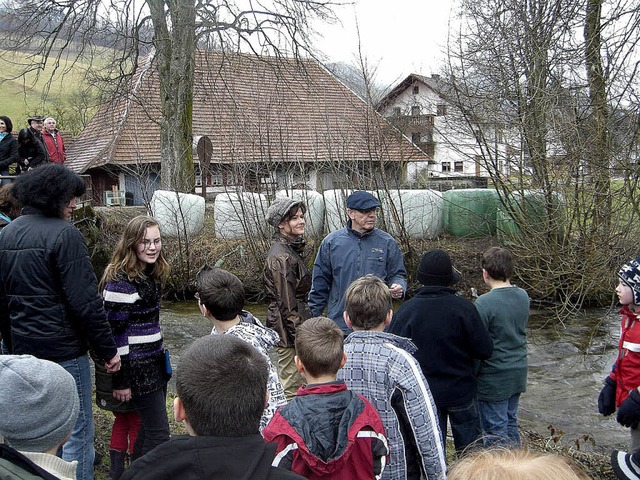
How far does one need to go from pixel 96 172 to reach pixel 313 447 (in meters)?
22.9

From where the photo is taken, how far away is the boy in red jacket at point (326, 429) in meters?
2.27

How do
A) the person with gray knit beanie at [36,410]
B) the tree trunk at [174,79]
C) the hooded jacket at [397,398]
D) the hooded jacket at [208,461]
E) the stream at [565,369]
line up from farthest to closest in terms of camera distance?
the tree trunk at [174,79] → the stream at [565,369] → the hooded jacket at [397,398] → the person with gray knit beanie at [36,410] → the hooded jacket at [208,461]

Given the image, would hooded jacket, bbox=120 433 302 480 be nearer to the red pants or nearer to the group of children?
the group of children

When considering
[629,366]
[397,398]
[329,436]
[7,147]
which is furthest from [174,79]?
[329,436]

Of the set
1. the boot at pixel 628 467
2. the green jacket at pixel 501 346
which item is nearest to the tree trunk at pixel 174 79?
the green jacket at pixel 501 346

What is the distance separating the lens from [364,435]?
2.35 meters

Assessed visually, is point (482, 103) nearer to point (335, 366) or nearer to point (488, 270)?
point (488, 270)

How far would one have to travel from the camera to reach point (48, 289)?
3.13 meters

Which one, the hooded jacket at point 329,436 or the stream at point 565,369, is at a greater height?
the hooded jacket at point 329,436

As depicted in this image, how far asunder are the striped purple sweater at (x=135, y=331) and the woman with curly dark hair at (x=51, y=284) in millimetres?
198

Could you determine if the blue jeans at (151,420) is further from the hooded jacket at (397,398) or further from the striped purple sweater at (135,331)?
the hooded jacket at (397,398)

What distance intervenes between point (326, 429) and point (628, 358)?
2.05 metres

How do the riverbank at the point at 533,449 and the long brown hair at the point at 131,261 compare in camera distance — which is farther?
A: the riverbank at the point at 533,449

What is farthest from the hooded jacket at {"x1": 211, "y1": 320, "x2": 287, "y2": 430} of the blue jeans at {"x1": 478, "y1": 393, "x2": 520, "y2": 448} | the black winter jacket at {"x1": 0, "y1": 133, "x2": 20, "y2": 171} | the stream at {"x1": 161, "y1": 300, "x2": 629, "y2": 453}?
the black winter jacket at {"x1": 0, "y1": 133, "x2": 20, "y2": 171}
